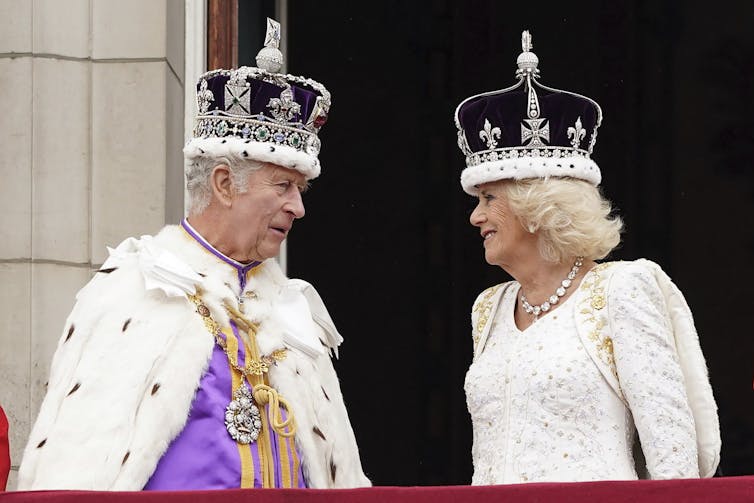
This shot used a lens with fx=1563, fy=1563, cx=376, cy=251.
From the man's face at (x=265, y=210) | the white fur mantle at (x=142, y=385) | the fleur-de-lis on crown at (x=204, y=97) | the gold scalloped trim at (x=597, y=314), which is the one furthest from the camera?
the fleur-de-lis on crown at (x=204, y=97)

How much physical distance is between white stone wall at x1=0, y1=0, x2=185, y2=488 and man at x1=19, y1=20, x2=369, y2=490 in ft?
3.79

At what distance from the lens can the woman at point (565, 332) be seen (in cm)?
373

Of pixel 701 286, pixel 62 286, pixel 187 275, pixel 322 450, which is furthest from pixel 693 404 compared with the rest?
pixel 701 286

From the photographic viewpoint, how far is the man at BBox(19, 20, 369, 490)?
3.56 metres

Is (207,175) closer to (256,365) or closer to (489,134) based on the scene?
(256,365)

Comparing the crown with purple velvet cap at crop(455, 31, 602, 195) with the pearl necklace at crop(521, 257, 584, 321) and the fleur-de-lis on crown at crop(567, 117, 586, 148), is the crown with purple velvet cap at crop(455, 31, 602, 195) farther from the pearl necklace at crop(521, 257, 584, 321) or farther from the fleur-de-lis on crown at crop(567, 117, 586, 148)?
the pearl necklace at crop(521, 257, 584, 321)

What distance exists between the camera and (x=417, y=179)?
7.03 metres

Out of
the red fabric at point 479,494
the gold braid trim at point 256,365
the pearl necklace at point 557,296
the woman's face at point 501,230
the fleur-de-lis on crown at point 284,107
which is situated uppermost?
the fleur-de-lis on crown at point 284,107

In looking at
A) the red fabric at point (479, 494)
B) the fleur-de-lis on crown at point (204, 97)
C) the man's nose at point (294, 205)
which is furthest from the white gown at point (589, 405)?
the fleur-de-lis on crown at point (204, 97)

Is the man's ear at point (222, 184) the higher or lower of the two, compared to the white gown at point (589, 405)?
higher

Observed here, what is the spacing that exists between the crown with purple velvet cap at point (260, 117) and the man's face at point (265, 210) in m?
0.04

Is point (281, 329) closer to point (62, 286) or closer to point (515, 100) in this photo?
point (515, 100)

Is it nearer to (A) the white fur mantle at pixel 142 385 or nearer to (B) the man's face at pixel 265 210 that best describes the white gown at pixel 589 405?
(A) the white fur mantle at pixel 142 385

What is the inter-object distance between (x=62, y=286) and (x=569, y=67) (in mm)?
2726
